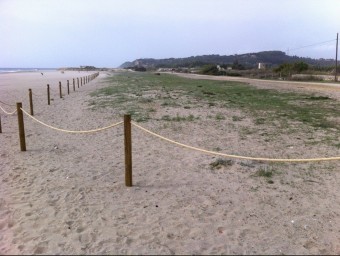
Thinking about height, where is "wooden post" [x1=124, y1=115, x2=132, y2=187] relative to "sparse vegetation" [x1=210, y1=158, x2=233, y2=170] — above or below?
above

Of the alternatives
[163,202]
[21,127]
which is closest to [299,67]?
[21,127]

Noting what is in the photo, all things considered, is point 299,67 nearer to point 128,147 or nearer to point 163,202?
point 128,147

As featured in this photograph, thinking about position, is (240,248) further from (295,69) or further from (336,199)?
(295,69)

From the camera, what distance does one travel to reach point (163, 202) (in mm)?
4934

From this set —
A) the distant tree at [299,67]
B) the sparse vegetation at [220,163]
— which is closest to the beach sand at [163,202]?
the sparse vegetation at [220,163]

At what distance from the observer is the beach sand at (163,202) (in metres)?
3.83

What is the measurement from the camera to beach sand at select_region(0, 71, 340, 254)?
383cm

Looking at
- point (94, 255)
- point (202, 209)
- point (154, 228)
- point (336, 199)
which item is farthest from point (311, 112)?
point (94, 255)

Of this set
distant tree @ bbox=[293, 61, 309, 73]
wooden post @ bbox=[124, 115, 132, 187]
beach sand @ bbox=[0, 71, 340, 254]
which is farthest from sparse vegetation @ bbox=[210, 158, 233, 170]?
distant tree @ bbox=[293, 61, 309, 73]

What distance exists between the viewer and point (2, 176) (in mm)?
6094

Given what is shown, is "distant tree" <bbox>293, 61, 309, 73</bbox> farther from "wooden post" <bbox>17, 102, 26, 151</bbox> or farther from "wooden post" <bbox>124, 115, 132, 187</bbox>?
"wooden post" <bbox>124, 115, 132, 187</bbox>

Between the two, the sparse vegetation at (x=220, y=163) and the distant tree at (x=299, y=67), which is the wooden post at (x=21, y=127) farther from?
the distant tree at (x=299, y=67)

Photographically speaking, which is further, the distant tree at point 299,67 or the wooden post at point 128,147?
the distant tree at point 299,67

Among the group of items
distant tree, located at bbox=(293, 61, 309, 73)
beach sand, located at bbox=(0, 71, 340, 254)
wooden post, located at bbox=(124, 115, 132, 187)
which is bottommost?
beach sand, located at bbox=(0, 71, 340, 254)
